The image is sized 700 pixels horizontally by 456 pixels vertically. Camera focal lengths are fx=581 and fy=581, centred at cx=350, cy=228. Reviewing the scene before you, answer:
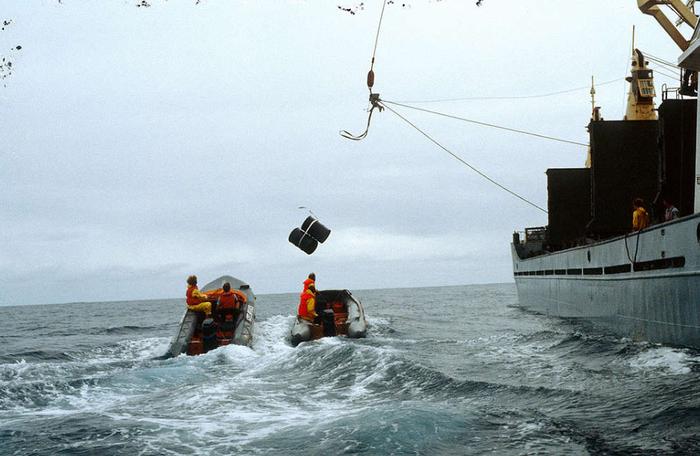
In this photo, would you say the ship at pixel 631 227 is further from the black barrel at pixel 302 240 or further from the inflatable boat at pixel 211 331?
the inflatable boat at pixel 211 331

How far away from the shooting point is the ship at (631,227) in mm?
11195

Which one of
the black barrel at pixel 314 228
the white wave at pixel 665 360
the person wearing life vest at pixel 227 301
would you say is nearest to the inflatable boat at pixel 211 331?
the person wearing life vest at pixel 227 301

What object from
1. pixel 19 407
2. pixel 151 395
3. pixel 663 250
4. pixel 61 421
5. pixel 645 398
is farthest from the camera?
pixel 663 250

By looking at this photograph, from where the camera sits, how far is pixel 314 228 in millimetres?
16766

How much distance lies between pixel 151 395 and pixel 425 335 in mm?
11811

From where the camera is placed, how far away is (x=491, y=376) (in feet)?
34.2

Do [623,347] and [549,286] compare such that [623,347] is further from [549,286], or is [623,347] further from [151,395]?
[549,286]

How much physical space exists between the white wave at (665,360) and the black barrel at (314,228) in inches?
346

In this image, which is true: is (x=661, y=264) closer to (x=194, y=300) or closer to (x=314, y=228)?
(x=314, y=228)

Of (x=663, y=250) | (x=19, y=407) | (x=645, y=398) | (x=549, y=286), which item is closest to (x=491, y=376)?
(x=645, y=398)

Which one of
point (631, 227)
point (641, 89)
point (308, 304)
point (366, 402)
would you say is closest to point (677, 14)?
point (641, 89)

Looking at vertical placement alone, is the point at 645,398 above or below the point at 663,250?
below

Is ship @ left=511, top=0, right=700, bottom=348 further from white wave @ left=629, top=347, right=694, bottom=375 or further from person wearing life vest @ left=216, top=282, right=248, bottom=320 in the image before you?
person wearing life vest @ left=216, top=282, right=248, bottom=320

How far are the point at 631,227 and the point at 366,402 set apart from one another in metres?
13.4
